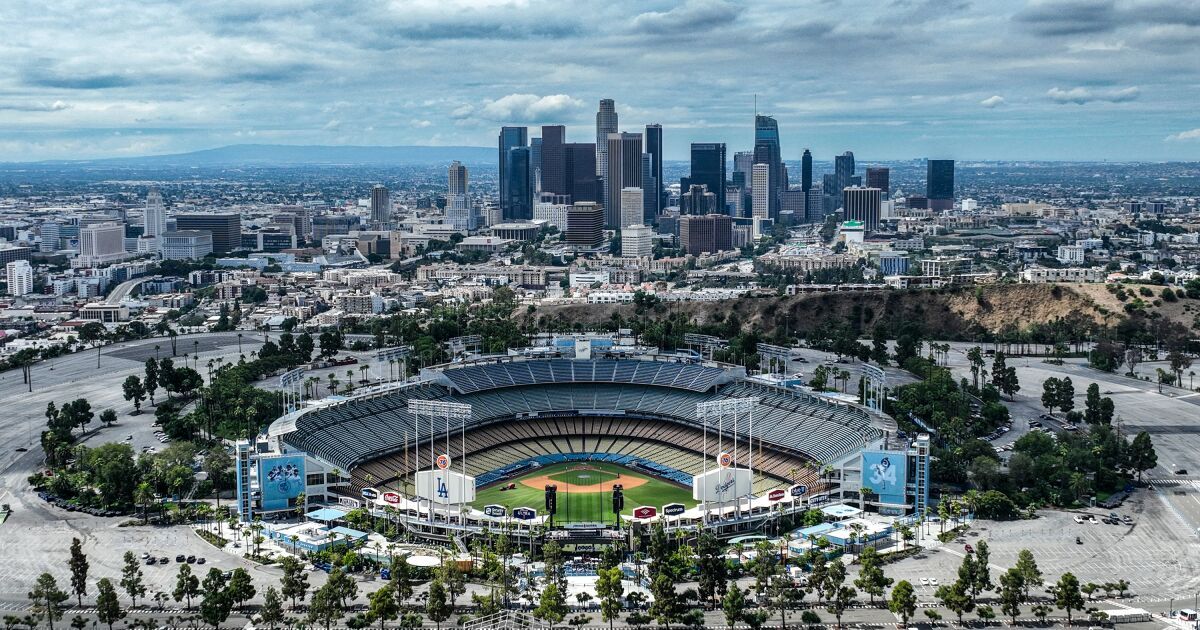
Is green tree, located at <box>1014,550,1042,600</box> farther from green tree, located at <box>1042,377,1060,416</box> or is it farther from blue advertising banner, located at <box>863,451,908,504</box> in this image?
green tree, located at <box>1042,377,1060,416</box>

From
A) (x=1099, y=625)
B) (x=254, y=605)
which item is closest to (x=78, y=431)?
(x=254, y=605)

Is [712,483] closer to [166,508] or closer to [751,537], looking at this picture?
[751,537]

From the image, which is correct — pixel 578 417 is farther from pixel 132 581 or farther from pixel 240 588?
pixel 132 581

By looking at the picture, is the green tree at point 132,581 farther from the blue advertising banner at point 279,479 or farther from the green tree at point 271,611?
the blue advertising banner at point 279,479

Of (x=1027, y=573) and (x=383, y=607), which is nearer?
(x=383, y=607)

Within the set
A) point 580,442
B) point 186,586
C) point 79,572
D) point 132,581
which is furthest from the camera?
point 580,442

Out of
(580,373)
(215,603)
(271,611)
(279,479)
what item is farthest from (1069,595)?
(580,373)

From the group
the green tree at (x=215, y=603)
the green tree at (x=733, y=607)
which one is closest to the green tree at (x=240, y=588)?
the green tree at (x=215, y=603)
